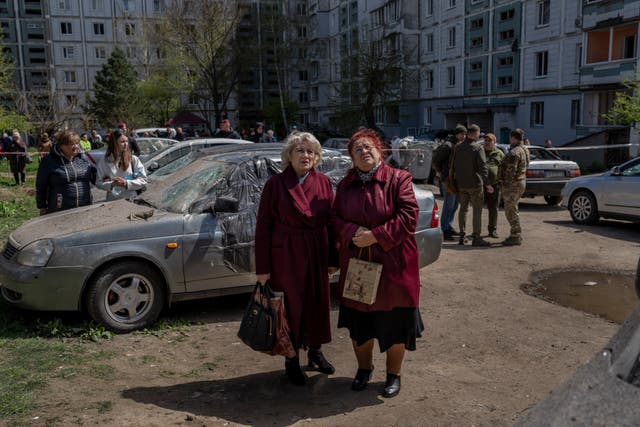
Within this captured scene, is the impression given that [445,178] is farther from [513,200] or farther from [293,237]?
[293,237]

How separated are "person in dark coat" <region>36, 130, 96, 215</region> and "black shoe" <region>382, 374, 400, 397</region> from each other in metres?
4.42

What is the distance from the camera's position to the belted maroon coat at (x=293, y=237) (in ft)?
14.4

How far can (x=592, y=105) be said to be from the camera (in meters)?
31.1

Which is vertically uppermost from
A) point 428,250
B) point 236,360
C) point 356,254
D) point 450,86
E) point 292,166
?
point 450,86

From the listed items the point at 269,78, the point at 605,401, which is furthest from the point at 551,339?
the point at 269,78

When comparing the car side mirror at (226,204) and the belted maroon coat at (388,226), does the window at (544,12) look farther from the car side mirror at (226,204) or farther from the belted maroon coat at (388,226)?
the belted maroon coat at (388,226)

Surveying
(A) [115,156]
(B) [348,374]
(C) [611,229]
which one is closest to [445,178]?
(C) [611,229]

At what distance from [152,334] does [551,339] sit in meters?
3.85

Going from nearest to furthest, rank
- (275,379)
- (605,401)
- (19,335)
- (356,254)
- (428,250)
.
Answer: (605,401) → (356,254) → (275,379) → (19,335) → (428,250)

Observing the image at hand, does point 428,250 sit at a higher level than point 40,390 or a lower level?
higher

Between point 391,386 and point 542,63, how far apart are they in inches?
1376

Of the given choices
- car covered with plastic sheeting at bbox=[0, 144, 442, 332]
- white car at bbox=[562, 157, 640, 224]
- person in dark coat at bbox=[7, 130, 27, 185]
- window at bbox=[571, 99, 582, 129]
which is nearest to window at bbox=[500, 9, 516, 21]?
window at bbox=[571, 99, 582, 129]

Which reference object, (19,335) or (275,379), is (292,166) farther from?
(19,335)

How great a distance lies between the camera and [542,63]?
3538 centimetres
